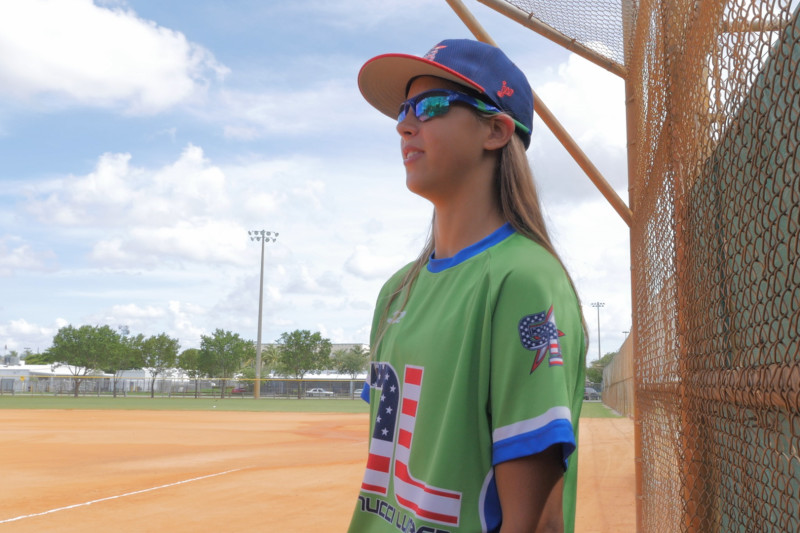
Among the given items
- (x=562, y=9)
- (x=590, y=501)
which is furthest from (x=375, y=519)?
(x=590, y=501)

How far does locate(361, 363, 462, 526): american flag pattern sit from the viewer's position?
5.11 ft

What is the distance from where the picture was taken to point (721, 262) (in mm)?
1955

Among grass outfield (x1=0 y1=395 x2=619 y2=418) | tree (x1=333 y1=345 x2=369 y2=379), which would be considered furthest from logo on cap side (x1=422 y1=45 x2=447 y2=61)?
tree (x1=333 y1=345 x2=369 y2=379)

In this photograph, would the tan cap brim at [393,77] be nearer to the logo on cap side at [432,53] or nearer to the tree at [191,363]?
the logo on cap side at [432,53]

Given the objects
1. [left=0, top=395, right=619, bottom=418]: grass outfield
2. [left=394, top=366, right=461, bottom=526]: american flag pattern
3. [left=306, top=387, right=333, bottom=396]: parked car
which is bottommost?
[left=0, top=395, right=619, bottom=418]: grass outfield

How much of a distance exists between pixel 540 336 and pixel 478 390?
0.19 m

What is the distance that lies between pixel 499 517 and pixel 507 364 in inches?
12.7

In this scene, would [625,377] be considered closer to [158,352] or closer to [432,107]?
[432,107]

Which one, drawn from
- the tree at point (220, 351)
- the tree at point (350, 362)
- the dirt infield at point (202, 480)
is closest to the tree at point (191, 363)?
the tree at point (220, 351)

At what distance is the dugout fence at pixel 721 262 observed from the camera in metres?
1.45

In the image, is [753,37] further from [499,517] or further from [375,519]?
[375,519]

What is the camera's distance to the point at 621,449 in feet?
48.5

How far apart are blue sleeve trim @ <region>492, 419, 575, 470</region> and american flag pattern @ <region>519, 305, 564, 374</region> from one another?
0.12 m

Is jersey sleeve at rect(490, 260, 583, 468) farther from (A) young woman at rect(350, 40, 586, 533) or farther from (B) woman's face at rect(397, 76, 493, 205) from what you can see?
(B) woman's face at rect(397, 76, 493, 205)
